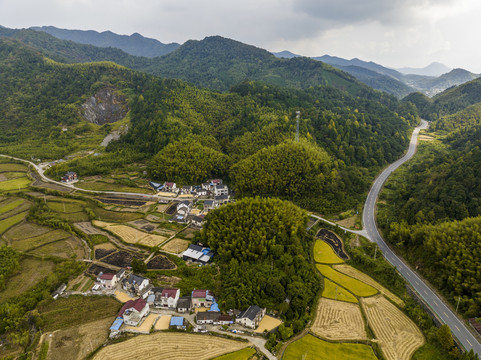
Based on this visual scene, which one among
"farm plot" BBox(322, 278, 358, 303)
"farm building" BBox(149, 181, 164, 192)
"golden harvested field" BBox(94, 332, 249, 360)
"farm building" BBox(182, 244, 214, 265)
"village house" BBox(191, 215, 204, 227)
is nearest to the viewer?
"golden harvested field" BBox(94, 332, 249, 360)

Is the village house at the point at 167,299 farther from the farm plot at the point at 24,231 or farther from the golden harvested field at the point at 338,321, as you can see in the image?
the farm plot at the point at 24,231


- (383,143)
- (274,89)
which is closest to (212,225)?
(383,143)

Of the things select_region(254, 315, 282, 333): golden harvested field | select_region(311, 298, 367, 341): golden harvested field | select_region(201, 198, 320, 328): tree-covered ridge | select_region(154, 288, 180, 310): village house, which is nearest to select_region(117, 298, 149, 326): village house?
select_region(154, 288, 180, 310): village house

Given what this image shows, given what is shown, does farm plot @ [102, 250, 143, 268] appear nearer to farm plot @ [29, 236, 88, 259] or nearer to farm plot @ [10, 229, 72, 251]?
farm plot @ [29, 236, 88, 259]

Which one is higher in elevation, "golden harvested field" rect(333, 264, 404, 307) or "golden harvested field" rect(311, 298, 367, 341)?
"golden harvested field" rect(333, 264, 404, 307)

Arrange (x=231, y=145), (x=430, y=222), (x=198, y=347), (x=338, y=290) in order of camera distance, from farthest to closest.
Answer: (x=231, y=145) < (x=430, y=222) < (x=338, y=290) < (x=198, y=347)

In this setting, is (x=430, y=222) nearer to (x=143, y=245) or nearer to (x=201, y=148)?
(x=143, y=245)
